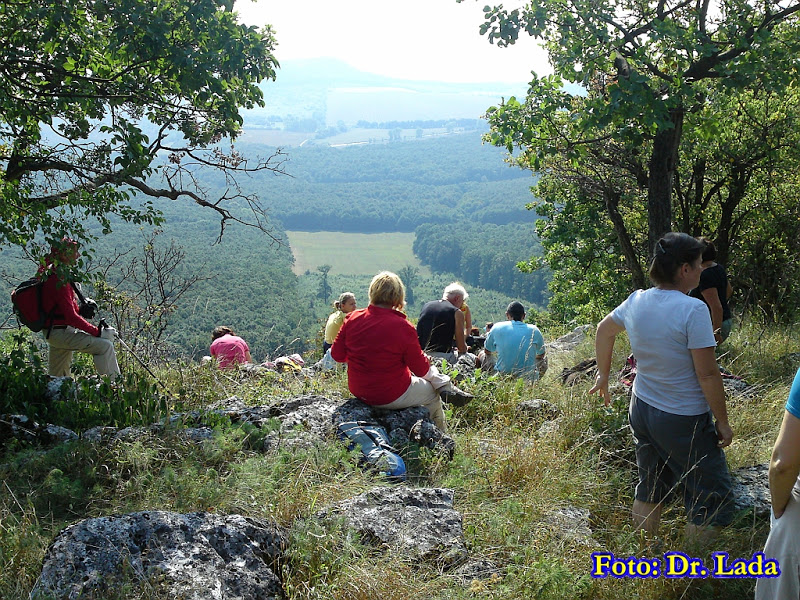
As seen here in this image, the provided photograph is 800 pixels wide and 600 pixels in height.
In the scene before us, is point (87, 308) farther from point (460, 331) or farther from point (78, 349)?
point (460, 331)

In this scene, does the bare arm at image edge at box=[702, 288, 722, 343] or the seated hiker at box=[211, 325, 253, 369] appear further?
the seated hiker at box=[211, 325, 253, 369]

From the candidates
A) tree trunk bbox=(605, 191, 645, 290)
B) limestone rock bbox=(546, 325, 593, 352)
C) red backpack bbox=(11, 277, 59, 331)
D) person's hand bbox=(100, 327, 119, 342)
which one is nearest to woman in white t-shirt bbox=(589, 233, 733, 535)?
person's hand bbox=(100, 327, 119, 342)

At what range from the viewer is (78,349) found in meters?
6.40

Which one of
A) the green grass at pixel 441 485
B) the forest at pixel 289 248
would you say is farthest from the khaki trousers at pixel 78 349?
the green grass at pixel 441 485

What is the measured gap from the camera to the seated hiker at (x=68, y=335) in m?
6.20

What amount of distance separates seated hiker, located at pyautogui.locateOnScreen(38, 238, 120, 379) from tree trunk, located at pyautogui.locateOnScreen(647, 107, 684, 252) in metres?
6.17

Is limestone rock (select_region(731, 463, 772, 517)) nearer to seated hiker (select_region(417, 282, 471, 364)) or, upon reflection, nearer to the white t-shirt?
the white t-shirt

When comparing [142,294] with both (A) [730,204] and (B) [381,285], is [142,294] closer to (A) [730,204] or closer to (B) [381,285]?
(B) [381,285]

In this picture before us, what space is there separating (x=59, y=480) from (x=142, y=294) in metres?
5.76

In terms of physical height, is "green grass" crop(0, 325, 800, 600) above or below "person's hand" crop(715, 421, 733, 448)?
below

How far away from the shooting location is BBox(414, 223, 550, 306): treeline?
7000cm

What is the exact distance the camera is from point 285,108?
644ft

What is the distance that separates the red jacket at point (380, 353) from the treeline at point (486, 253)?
55976mm

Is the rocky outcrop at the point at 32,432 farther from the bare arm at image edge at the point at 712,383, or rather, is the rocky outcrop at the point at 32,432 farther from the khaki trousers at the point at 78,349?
the bare arm at image edge at the point at 712,383
